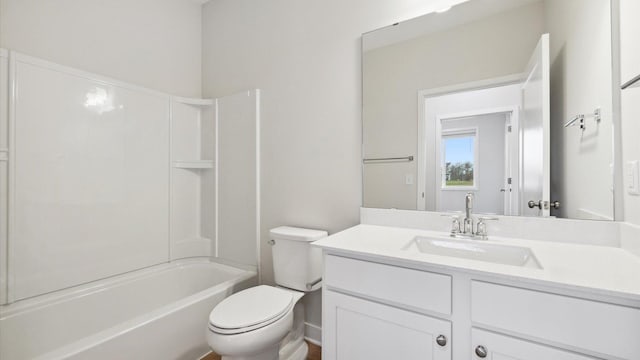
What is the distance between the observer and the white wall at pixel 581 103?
41.7 inches

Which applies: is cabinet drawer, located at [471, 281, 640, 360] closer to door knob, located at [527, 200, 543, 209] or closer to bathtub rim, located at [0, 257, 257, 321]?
door knob, located at [527, 200, 543, 209]

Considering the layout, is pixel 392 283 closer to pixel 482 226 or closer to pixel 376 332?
pixel 376 332

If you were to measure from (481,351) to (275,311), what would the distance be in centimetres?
90

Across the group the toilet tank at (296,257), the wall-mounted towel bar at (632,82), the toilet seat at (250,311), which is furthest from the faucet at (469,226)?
the toilet seat at (250,311)

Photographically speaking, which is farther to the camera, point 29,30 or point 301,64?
point 301,64

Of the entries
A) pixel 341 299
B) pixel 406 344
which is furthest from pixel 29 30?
pixel 406 344

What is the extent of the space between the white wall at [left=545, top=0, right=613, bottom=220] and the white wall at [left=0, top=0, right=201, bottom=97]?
251 centimetres

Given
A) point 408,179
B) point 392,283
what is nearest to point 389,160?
point 408,179

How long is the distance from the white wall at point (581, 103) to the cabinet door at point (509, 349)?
0.66 metres

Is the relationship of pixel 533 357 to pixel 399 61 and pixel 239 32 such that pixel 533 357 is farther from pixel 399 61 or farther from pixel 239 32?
pixel 239 32

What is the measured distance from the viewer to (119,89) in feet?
6.24

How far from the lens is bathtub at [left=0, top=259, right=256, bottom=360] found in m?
1.29

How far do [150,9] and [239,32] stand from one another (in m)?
0.69

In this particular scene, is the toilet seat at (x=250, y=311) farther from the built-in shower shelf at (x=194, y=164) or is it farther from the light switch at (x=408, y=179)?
the built-in shower shelf at (x=194, y=164)
